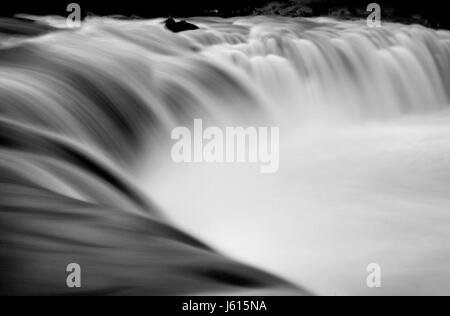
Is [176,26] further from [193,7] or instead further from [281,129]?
[193,7]

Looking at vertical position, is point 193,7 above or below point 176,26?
above

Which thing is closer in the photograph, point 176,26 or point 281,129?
point 281,129

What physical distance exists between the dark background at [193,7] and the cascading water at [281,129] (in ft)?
2.59

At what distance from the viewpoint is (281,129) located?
6.14 meters

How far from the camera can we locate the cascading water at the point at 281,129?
10.8 ft

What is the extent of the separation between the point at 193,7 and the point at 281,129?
5.45 meters

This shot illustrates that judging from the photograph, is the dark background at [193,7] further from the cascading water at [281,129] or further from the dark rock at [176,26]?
the dark rock at [176,26]

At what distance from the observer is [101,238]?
229 centimetres

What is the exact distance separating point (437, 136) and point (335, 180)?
79.2 inches

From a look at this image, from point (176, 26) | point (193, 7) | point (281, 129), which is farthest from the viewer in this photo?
point (193, 7)

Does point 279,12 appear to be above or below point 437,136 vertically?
above

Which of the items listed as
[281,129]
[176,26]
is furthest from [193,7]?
[281,129]
